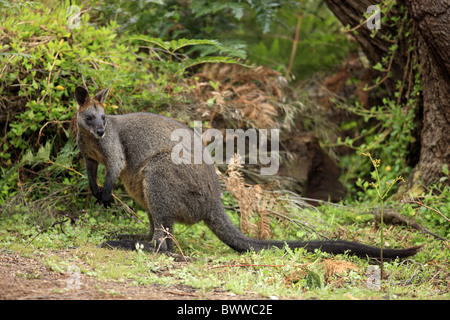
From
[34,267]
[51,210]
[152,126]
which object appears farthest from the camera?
[51,210]

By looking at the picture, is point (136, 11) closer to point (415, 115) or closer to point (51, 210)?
point (51, 210)

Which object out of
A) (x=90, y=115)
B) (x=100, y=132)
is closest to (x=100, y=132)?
(x=100, y=132)

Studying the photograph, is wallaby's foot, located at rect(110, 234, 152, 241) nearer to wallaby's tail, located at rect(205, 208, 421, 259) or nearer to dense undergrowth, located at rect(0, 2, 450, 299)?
dense undergrowth, located at rect(0, 2, 450, 299)

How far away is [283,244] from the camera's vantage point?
5137 mm

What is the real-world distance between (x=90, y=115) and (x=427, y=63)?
4.24m

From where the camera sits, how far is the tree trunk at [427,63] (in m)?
5.64

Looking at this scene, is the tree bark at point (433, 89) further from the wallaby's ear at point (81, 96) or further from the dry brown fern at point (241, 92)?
the wallaby's ear at point (81, 96)

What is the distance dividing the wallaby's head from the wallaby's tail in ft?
4.88

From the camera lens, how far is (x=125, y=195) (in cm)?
657

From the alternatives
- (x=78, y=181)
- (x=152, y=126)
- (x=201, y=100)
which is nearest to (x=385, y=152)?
(x=201, y=100)

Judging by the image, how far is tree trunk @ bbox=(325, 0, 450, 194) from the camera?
5645 mm

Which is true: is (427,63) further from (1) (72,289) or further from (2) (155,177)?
(1) (72,289)

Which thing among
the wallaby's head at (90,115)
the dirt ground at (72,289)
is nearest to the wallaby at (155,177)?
the wallaby's head at (90,115)

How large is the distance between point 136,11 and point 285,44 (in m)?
3.05
